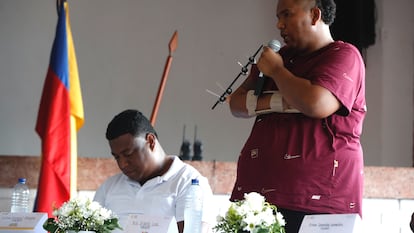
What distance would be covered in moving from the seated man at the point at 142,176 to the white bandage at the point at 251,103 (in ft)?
2.03

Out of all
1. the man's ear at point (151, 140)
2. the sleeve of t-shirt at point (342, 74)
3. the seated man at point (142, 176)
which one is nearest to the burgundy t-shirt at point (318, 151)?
the sleeve of t-shirt at point (342, 74)

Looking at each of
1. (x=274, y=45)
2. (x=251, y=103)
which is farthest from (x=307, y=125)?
(x=274, y=45)

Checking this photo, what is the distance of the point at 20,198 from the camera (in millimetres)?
3809

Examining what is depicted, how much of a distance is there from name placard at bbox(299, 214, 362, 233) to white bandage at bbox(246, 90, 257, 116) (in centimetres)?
52

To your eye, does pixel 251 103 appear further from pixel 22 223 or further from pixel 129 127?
pixel 129 127

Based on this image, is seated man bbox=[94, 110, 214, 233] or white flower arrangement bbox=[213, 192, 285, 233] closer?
white flower arrangement bbox=[213, 192, 285, 233]

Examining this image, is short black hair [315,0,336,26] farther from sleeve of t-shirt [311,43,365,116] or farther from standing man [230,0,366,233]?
sleeve of t-shirt [311,43,365,116]

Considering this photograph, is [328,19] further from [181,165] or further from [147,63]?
[147,63]

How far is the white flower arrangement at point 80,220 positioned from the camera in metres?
2.00

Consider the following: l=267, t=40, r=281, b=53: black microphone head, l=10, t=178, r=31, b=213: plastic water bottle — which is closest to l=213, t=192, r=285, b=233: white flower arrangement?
l=267, t=40, r=281, b=53: black microphone head

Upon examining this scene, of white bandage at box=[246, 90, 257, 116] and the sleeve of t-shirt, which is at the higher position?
the sleeve of t-shirt

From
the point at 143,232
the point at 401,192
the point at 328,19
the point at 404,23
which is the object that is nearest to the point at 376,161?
the point at 404,23

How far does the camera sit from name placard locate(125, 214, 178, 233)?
6.16 ft

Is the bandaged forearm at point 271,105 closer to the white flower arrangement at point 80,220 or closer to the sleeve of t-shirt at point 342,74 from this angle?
the sleeve of t-shirt at point 342,74
